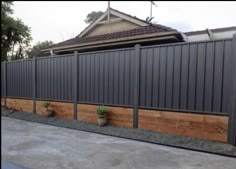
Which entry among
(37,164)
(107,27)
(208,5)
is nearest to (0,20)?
(37,164)

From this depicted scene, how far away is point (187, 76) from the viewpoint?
459cm

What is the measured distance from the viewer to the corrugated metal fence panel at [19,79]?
8.12 meters

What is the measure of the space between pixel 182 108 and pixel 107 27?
6.47 m

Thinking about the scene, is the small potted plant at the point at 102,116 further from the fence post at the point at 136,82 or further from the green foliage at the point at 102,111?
the fence post at the point at 136,82

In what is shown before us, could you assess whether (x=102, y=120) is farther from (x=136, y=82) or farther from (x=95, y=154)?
(x=95, y=154)

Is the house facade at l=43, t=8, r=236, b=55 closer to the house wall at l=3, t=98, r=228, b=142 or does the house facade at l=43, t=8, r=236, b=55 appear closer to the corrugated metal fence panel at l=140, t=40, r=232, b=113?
the corrugated metal fence panel at l=140, t=40, r=232, b=113

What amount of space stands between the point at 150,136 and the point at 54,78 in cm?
389

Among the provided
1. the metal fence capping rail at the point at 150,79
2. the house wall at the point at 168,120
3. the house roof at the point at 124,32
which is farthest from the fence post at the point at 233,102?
the house roof at the point at 124,32

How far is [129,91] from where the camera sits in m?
5.52

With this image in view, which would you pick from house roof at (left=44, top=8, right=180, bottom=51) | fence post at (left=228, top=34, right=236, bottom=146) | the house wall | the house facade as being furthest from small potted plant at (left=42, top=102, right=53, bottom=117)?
fence post at (left=228, top=34, right=236, bottom=146)

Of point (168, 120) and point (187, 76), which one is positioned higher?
point (187, 76)

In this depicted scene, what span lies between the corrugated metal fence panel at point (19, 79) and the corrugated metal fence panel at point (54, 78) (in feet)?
1.73

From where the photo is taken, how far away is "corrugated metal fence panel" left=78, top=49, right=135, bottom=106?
5555 mm

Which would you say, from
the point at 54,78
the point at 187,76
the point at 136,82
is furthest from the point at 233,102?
the point at 54,78
